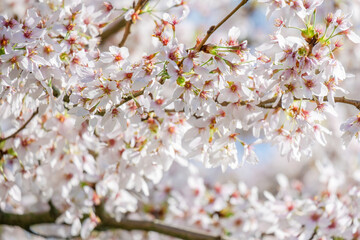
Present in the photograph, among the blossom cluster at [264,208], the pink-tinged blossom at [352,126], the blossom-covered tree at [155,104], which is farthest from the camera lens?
the blossom cluster at [264,208]

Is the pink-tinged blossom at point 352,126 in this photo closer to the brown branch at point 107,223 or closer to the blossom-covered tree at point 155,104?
the blossom-covered tree at point 155,104

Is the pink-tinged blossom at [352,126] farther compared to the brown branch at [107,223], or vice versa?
the brown branch at [107,223]

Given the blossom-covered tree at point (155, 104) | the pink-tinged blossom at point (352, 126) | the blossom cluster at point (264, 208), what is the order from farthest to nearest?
the blossom cluster at point (264, 208) < the pink-tinged blossom at point (352, 126) < the blossom-covered tree at point (155, 104)

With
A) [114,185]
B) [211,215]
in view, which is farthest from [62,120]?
[211,215]

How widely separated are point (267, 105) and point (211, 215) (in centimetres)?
195

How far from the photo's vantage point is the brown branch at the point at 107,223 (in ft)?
9.68

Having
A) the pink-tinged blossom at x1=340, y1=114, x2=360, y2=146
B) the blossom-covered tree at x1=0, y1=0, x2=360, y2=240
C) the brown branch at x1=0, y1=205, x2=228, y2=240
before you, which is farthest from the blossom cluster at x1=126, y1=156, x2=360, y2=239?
the pink-tinged blossom at x1=340, y1=114, x2=360, y2=146

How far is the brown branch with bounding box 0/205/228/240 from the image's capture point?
9.68ft

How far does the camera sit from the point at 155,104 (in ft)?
7.01

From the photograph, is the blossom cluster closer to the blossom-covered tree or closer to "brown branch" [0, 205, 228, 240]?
the blossom-covered tree

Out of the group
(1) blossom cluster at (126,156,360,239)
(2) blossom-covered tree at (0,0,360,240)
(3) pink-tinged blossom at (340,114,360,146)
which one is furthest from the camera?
(1) blossom cluster at (126,156,360,239)

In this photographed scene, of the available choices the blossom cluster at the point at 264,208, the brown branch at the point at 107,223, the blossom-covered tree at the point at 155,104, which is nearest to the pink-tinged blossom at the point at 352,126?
the blossom-covered tree at the point at 155,104

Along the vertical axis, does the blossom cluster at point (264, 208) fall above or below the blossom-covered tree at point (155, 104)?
below

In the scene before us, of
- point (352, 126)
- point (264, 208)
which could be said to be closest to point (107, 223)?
point (264, 208)
